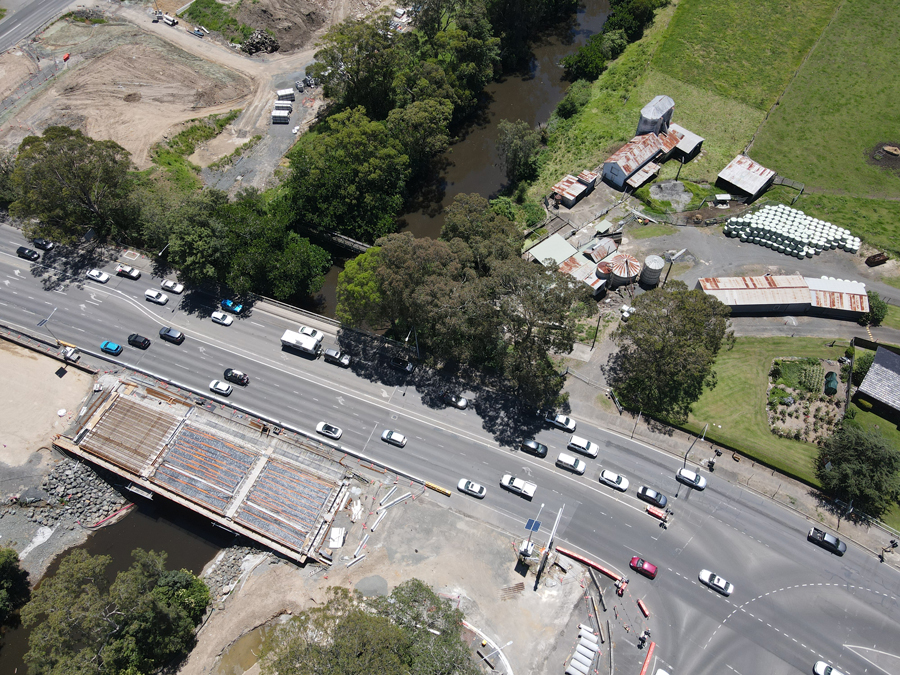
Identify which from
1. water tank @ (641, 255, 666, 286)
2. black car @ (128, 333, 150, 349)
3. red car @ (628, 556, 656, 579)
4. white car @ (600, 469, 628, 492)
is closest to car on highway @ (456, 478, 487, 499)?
white car @ (600, 469, 628, 492)

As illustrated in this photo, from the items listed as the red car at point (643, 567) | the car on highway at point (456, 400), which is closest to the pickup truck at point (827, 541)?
the red car at point (643, 567)

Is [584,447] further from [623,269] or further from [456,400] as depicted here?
[623,269]

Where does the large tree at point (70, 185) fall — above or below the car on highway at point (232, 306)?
above

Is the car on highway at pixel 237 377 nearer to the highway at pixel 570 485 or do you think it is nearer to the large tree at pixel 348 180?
the highway at pixel 570 485

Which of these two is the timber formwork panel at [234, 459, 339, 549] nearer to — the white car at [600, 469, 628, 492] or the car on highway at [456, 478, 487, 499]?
the car on highway at [456, 478, 487, 499]

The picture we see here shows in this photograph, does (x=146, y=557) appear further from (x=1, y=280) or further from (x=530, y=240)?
(x=530, y=240)

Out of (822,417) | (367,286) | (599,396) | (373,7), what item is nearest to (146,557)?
(367,286)
